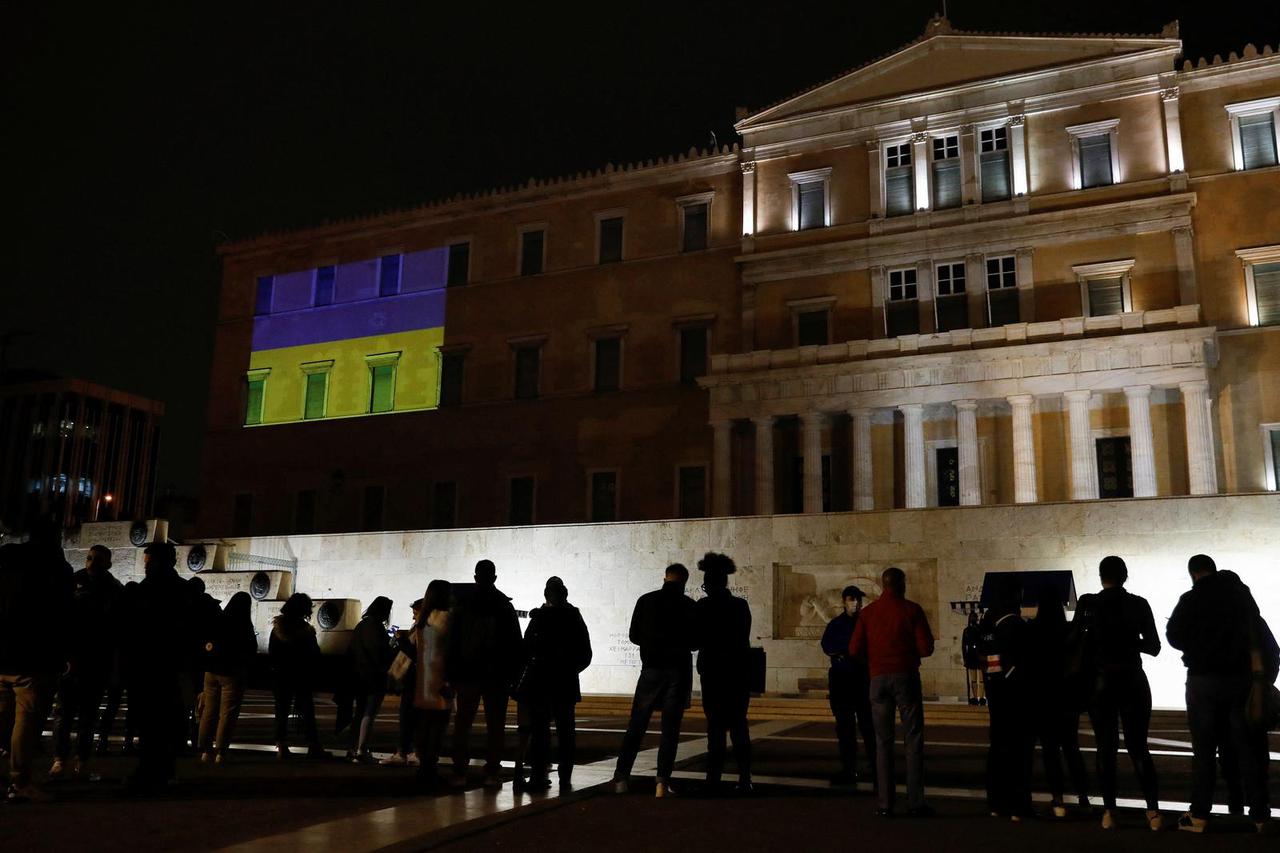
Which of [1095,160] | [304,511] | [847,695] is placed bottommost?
[847,695]

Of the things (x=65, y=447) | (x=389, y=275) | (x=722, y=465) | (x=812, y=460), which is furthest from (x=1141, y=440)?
(x=65, y=447)

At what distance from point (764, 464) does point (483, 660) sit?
70.7ft

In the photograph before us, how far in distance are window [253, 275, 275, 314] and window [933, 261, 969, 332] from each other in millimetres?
24908

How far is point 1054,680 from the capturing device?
7980 millimetres

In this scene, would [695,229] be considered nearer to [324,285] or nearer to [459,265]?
[459,265]

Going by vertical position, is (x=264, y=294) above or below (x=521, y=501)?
above

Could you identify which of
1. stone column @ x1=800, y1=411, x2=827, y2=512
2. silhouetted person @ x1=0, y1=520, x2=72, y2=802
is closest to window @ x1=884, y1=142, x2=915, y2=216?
stone column @ x1=800, y1=411, x2=827, y2=512

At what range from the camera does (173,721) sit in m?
8.59

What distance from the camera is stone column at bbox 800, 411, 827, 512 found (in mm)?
29609

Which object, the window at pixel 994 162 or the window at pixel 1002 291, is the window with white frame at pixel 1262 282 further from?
the window at pixel 994 162

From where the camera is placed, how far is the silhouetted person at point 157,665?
27.4ft

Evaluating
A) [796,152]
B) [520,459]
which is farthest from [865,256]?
[520,459]

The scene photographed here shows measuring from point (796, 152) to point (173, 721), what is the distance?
1119 inches

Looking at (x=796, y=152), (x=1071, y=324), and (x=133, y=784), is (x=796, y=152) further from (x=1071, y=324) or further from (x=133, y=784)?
(x=133, y=784)
